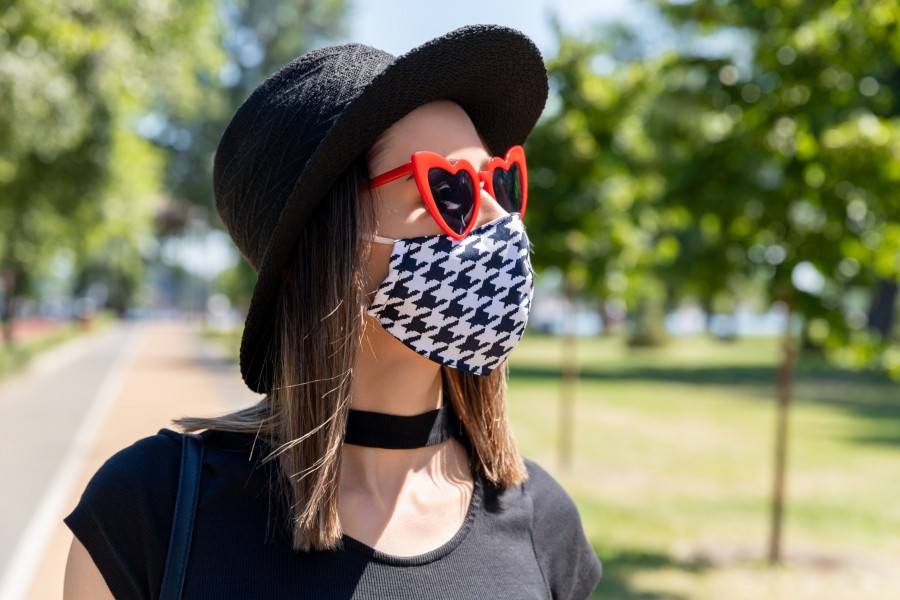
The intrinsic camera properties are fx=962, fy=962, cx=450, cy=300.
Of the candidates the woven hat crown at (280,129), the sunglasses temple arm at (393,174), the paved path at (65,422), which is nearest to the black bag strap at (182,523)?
the woven hat crown at (280,129)

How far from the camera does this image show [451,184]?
1.66 m

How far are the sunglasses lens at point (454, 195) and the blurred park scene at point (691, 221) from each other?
483 centimetres

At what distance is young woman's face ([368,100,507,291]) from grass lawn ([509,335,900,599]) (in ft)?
16.9

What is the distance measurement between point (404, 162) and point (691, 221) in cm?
560

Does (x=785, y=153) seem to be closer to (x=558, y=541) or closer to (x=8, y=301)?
(x=558, y=541)

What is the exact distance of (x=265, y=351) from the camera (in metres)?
1.74

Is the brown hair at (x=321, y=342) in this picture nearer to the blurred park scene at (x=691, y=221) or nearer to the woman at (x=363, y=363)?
the woman at (x=363, y=363)

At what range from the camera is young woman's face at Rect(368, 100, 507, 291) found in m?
1.65

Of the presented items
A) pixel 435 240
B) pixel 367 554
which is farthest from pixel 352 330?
pixel 367 554

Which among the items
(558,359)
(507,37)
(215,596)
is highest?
(507,37)

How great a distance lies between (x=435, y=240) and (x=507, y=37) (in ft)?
1.26

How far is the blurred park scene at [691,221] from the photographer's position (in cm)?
→ 648

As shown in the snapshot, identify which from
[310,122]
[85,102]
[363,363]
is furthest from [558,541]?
[85,102]

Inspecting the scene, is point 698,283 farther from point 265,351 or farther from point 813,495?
point 265,351
